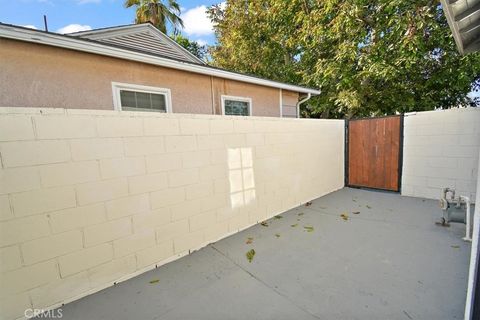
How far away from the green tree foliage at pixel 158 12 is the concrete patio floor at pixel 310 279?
12.1 m

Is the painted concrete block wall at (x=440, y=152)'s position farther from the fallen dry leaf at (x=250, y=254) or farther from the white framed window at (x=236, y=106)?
the fallen dry leaf at (x=250, y=254)

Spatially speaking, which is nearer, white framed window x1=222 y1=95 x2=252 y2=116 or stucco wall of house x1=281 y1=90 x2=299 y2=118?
white framed window x1=222 y1=95 x2=252 y2=116

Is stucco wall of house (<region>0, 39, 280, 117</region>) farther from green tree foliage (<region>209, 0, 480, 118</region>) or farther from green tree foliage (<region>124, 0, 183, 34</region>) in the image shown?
green tree foliage (<region>124, 0, 183, 34</region>)

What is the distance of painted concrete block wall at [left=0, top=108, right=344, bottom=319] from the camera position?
1.81 m

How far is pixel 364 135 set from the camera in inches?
224

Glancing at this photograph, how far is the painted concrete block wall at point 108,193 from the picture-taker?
1813 millimetres

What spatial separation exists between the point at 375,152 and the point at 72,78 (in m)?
6.56

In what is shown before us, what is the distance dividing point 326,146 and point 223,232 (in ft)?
11.5

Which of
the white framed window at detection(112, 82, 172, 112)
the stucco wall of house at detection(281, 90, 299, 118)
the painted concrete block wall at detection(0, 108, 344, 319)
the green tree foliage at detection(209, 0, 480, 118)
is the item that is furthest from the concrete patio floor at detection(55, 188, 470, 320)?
the green tree foliage at detection(209, 0, 480, 118)

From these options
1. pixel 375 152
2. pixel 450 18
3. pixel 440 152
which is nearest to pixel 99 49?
pixel 450 18

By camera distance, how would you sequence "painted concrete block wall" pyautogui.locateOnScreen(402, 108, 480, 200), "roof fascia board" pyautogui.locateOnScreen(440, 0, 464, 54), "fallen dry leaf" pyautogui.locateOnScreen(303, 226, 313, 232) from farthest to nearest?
"painted concrete block wall" pyautogui.locateOnScreen(402, 108, 480, 200) < "fallen dry leaf" pyautogui.locateOnScreen(303, 226, 313, 232) < "roof fascia board" pyautogui.locateOnScreen(440, 0, 464, 54)

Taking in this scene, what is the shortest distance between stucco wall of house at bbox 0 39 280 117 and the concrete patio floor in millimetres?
2957

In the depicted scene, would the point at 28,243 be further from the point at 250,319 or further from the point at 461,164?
the point at 461,164

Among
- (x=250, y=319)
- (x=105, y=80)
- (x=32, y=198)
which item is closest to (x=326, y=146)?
(x=250, y=319)
